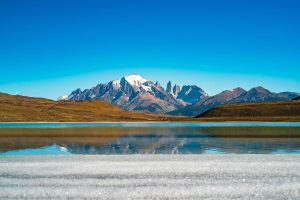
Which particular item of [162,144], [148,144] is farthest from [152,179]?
[162,144]

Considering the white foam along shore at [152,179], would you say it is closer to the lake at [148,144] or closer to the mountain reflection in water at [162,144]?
the lake at [148,144]

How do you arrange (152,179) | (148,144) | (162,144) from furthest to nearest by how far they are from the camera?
(162,144)
(148,144)
(152,179)

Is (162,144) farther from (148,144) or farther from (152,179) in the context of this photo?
(152,179)

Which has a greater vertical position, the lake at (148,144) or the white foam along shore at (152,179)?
the white foam along shore at (152,179)

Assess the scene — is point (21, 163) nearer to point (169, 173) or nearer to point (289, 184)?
point (169, 173)

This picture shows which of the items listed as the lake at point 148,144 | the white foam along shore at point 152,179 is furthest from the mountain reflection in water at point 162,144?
the white foam along shore at point 152,179

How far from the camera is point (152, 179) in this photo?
28.6m

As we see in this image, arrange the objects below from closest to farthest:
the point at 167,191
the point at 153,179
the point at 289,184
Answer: the point at 167,191 < the point at 289,184 < the point at 153,179

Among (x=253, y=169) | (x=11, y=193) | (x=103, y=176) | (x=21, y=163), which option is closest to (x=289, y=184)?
(x=253, y=169)

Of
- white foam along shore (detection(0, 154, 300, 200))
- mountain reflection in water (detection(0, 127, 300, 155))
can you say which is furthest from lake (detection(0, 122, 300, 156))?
white foam along shore (detection(0, 154, 300, 200))

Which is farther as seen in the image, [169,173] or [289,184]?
[169,173]

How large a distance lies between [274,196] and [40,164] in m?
24.5

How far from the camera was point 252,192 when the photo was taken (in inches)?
932

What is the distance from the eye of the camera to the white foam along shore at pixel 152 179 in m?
23.6
